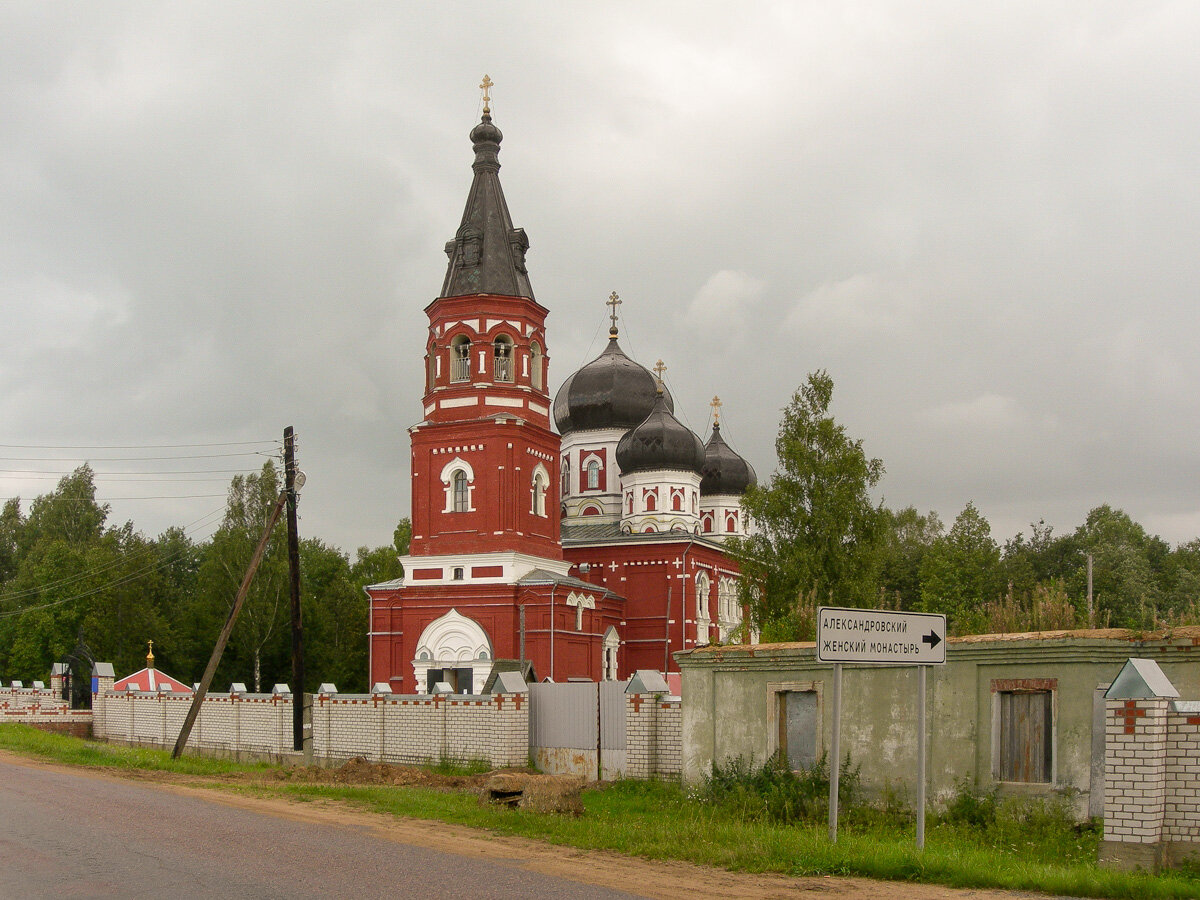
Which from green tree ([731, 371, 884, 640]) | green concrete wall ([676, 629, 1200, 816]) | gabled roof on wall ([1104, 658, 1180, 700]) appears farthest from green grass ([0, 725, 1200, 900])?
green tree ([731, 371, 884, 640])

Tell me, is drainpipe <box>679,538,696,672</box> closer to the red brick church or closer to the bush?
the red brick church

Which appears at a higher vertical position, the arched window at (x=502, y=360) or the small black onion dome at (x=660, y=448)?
the arched window at (x=502, y=360)

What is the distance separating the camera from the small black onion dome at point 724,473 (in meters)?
57.3

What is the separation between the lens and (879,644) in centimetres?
1100

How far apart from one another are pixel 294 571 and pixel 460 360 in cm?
1415

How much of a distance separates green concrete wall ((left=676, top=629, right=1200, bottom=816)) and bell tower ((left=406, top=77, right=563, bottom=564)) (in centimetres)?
2145

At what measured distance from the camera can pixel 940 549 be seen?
5253 centimetres

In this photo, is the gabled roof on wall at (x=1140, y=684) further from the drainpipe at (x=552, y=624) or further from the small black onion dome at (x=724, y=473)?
the small black onion dome at (x=724, y=473)

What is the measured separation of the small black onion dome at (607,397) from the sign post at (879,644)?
41.8m

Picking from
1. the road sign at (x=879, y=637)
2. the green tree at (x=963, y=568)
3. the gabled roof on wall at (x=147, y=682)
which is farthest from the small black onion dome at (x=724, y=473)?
the road sign at (x=879, y=637)

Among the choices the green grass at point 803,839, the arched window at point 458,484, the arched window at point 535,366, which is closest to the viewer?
the green grass at point 803,839

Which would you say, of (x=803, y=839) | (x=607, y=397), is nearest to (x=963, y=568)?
(x=607, y=397)

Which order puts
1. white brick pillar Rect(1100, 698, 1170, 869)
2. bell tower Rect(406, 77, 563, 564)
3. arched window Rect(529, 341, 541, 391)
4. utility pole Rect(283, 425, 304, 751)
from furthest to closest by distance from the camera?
arched window Rect(529, 341, 541, 391) < bell tower Rect(406, 77, 563, 564) < utility pole Rect(283, 425, 304, 751) < white brick pillar Rect(1100, 698, 1170, 869)

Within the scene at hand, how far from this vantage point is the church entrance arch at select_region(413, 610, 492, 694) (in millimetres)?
37906
